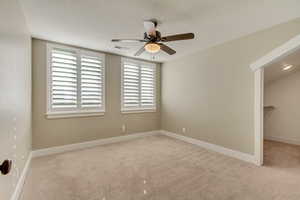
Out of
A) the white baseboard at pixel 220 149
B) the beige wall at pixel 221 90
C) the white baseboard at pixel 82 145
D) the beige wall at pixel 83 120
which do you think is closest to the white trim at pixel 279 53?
the beige wall at pixel 221 90

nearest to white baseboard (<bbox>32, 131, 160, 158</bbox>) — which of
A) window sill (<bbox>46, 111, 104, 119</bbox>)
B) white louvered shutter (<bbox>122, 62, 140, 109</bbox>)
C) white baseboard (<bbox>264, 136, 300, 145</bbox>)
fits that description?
window sill (<bbox>46, 111, 104, 119</bbox>)

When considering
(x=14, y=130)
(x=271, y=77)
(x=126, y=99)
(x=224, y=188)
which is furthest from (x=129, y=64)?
(x=271, y=77)

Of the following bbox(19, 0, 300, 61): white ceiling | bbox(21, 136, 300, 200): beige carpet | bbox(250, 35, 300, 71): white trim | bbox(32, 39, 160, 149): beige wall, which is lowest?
bbox(21, 136, 300, 200): beige carpet

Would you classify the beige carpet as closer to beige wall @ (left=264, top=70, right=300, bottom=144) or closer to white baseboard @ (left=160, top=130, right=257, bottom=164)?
white baseboard @ (left=160, top=130, right=257, bottom=164)

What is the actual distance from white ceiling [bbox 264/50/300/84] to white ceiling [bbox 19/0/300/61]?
114 centimetres

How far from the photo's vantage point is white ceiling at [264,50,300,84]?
3.16m

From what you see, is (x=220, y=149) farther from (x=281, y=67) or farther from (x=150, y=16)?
(x=150, y=16)

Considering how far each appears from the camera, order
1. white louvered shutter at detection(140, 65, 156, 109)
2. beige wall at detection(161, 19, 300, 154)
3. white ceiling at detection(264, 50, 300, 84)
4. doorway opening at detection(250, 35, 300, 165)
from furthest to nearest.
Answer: white louvered shutter at detection(140, 65, 156, 109) < white ceiling at detection(264, 50, 300, 84) < beige wall at detection(161, 19, 300, 154) < doorway opening at detection(250, 35, 300, 165)

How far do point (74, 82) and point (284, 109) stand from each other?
231 inches

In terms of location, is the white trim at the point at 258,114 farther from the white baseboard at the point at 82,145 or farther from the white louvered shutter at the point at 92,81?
the white louvered shutter at the point at 92,81

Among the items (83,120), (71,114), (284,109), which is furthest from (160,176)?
(284,109)

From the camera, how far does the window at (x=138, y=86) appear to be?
4.44m

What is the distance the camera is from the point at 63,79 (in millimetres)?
3436

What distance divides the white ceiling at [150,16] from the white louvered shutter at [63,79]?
1.42ft
